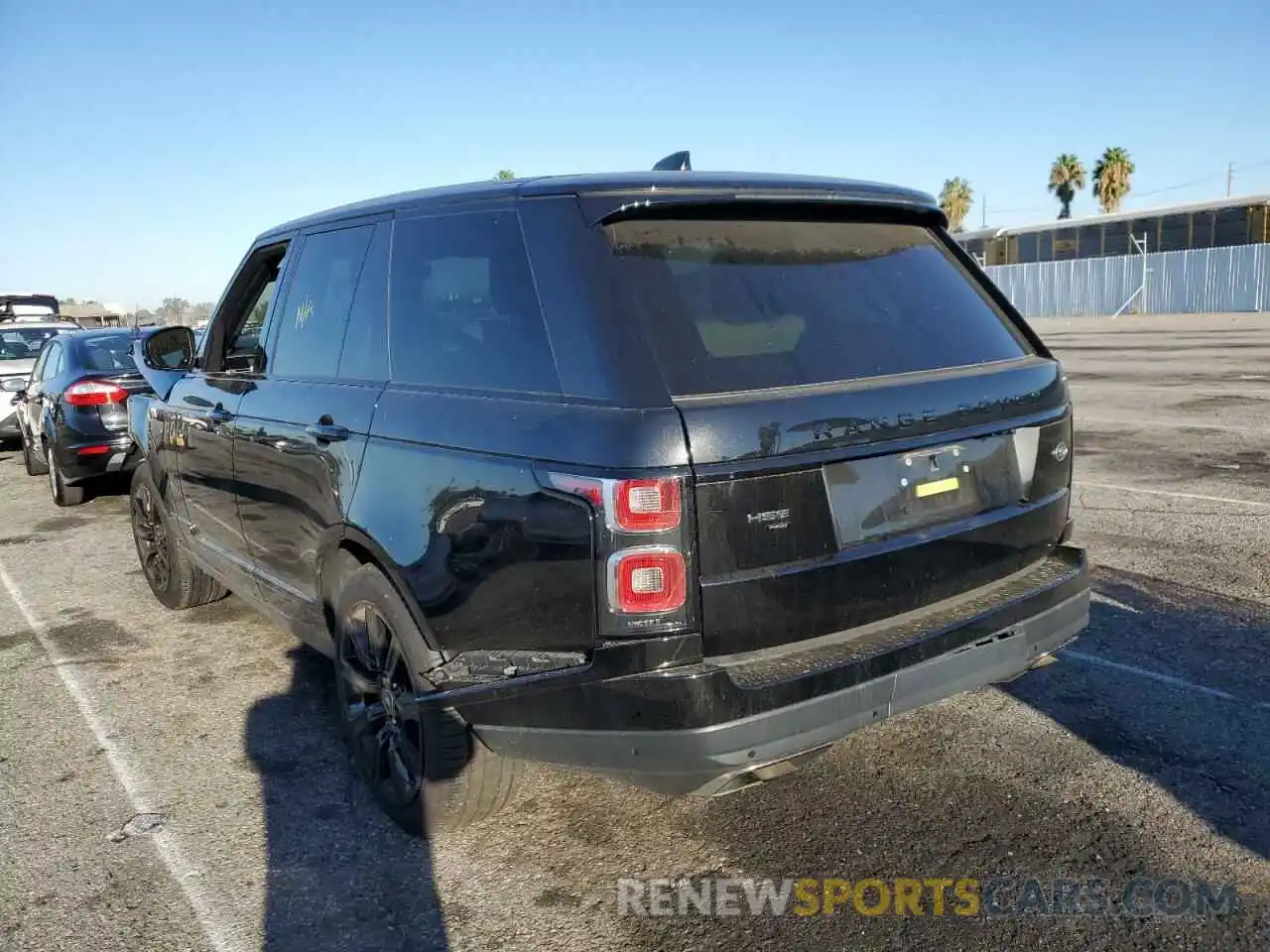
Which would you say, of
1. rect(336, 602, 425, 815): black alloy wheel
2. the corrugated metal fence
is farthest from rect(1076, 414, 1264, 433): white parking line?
the corrugated metal fence

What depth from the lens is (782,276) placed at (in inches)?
117

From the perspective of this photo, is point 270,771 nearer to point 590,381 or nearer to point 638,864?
point 638,864

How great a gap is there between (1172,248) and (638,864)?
4060cm

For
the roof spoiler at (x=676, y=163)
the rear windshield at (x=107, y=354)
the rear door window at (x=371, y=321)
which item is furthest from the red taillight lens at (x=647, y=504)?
the rear windshield at (x=107, y=354)

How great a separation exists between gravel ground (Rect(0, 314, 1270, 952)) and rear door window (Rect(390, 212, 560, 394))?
149 cm

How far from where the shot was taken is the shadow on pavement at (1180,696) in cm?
332

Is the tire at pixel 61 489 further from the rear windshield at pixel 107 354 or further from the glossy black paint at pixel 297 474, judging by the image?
the glossy black paint at pixel 297 474

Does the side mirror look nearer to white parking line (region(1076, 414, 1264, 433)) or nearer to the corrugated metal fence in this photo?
white parking line (region(1076, 414, 1264, 433))

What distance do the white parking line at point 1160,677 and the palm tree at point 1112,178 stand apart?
219 feet

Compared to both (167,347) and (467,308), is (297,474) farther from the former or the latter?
(167,347)

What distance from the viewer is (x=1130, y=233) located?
127ft

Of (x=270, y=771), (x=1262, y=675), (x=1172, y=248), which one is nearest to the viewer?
(x=270, y=771)

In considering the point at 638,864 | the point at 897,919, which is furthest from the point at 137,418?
the point at 897,919

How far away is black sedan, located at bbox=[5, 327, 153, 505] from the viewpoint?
8.91m
